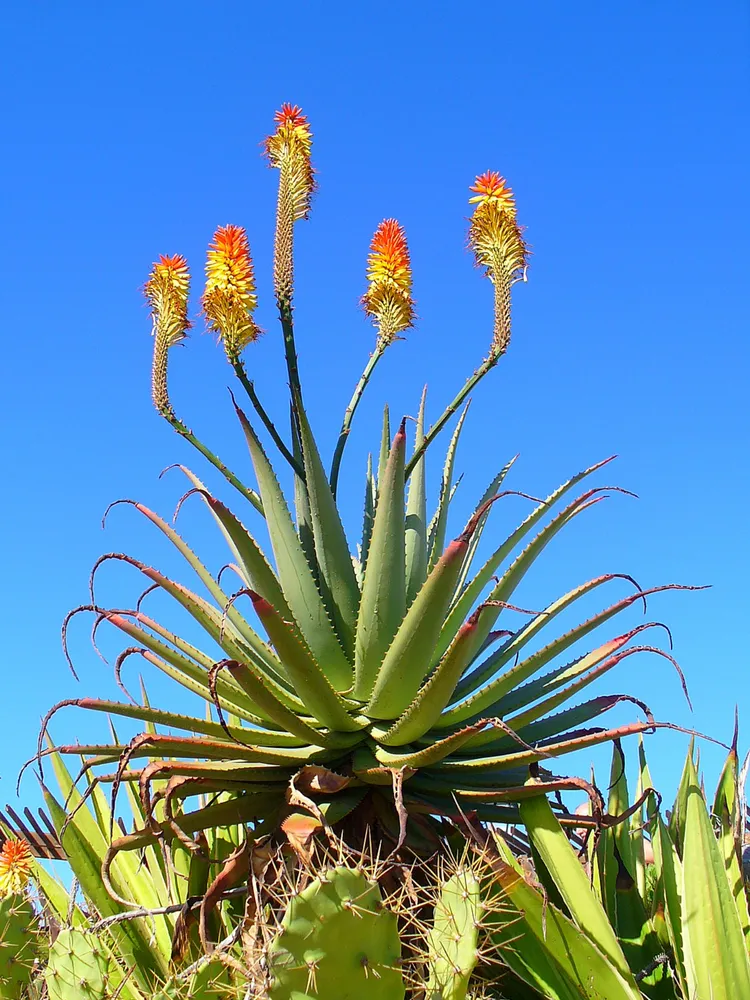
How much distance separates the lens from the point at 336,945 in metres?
2.37

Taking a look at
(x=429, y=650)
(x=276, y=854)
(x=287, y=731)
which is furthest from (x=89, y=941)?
(x=429, y=650)

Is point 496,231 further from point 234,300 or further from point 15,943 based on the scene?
point 15,943

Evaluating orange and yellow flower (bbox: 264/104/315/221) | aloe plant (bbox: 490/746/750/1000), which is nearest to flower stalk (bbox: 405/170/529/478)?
orange and yellow flower (bbox: 264/104/315/221)

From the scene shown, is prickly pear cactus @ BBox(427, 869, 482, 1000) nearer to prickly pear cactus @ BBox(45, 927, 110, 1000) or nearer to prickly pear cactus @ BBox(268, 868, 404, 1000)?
prickly pear cactus @ BBox(268, 868, 404, 1000)

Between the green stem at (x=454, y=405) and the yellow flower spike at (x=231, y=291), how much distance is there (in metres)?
0.70

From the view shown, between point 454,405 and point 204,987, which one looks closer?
point 204,987

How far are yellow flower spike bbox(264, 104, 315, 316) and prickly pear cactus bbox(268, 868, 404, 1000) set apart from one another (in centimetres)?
184

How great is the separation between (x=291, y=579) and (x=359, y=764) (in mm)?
630

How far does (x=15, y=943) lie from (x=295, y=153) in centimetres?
290

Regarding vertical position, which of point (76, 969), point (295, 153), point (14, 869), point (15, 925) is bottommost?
point (76, 969)

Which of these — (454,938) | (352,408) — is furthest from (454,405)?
(454,938)

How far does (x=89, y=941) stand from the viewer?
305cm

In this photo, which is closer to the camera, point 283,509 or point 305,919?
point 305,919

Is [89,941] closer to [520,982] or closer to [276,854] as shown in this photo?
[276,854]
